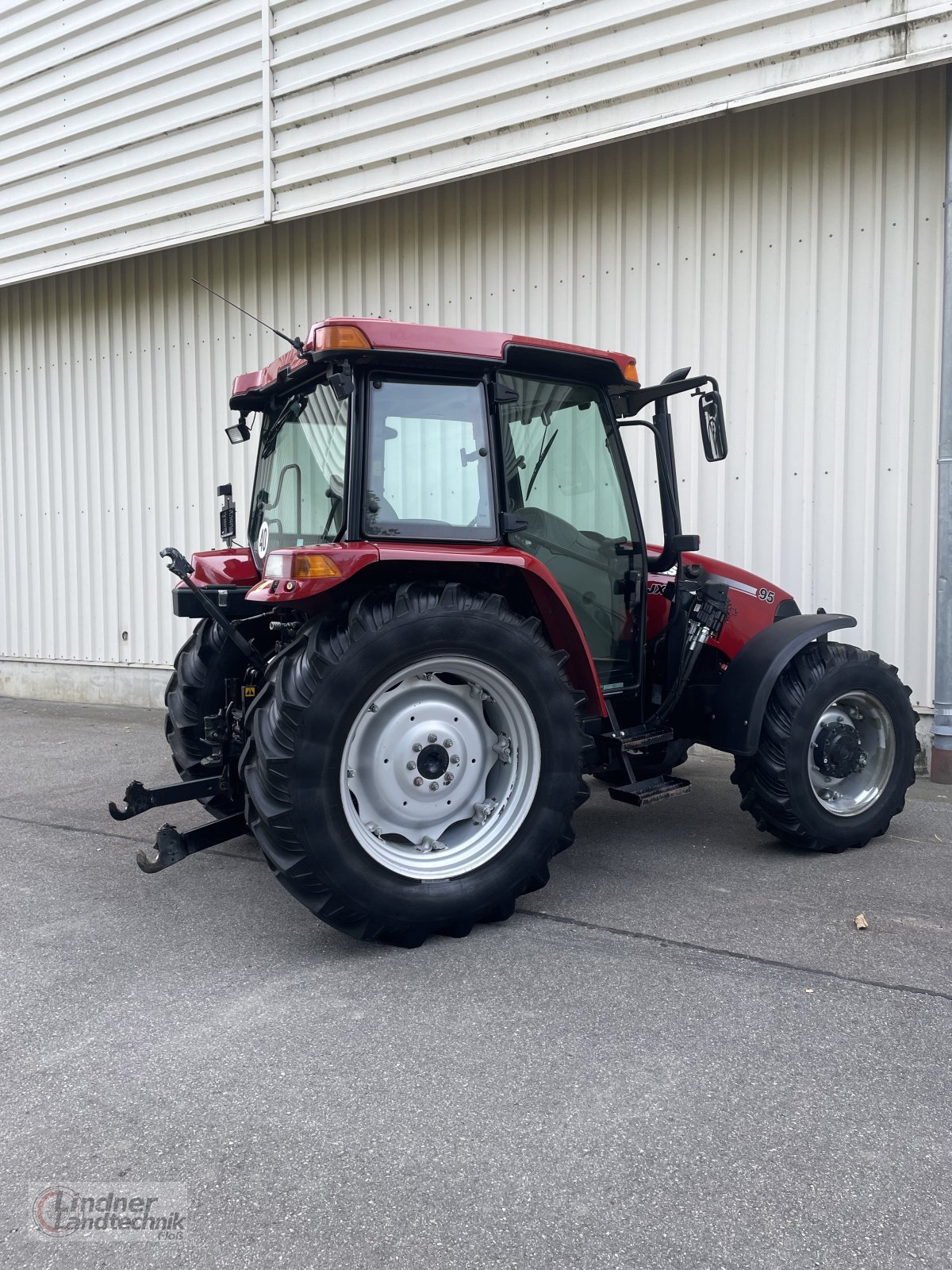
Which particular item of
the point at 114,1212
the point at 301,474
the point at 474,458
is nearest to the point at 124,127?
the point at 301,474

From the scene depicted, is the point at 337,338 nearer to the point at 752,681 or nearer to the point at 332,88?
the point at 752,681

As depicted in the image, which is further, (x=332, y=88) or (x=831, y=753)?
(x=332, y=88)

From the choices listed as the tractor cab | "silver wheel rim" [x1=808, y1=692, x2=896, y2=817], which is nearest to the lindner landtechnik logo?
the tractor cab

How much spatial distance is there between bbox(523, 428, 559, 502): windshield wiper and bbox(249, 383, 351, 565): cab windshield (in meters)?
0.79

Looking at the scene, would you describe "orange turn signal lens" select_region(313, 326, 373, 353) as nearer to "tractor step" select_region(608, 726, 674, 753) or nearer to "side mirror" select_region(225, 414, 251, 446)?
"side mirror" select_region(225, 414, 251, 446)

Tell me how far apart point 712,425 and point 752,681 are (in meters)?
1.14

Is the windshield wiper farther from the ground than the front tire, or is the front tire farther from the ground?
the windshield wiper

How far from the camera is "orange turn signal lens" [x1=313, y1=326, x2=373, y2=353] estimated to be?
3342 mm

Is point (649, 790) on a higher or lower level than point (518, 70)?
lower

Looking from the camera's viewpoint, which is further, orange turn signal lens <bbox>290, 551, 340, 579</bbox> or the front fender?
the front fender

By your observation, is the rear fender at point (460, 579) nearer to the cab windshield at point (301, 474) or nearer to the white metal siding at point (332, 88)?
the cab windshield at point (301, 474)

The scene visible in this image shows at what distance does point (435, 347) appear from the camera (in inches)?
140

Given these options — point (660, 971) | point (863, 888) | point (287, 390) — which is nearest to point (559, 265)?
point (287, 390)

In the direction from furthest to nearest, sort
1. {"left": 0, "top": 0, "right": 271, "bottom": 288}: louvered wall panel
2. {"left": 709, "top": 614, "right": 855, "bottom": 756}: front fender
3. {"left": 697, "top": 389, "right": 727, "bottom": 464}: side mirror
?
{"left": 0, "top": 0, "right": 271, "bottom": 288}: louvered wall panel → {"left": 709, "top": 614, "right": 855, "bottom": 756}: front fender → {"left": 697, "top": 389, "right": 727, "bottom": 464}: side mirror
